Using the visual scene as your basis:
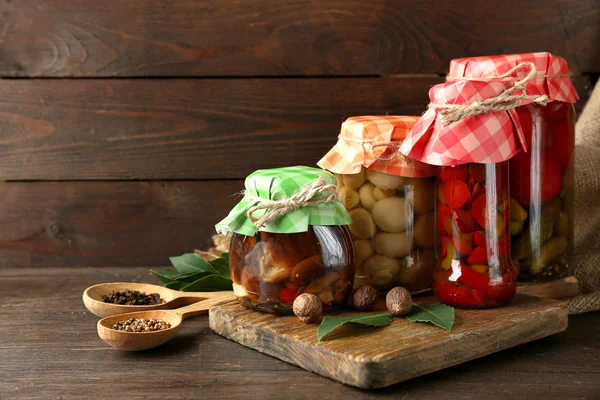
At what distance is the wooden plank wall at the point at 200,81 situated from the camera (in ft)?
4.02

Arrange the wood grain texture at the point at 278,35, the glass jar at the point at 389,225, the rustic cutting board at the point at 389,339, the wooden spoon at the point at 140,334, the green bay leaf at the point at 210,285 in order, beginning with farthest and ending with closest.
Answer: the wood grain texture at the point at 278,35 < the green bay leaf at the point at 210,285 < the glass jar at the point at 389,225 < the wooden spoon at the point at 140,334 < the rustic cutting board at the point at 389,339

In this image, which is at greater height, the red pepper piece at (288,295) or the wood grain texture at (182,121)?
the wood grain texture at (182,121)

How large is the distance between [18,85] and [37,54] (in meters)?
0.07

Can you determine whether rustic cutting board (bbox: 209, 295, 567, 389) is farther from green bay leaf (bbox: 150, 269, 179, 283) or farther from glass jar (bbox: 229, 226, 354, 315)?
green bay leaf (bbox: 150, 269, 179, 283)

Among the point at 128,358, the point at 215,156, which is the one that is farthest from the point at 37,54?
the point at 128,358

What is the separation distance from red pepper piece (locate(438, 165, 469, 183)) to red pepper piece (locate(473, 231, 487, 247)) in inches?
2.6

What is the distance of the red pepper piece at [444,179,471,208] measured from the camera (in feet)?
2.63

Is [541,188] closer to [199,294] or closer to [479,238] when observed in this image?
[479,238]

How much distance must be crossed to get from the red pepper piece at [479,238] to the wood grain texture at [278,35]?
507mm

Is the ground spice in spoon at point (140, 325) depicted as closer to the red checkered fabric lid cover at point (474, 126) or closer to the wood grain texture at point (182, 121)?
the red checkered fabric lid cover at point (474, 126)

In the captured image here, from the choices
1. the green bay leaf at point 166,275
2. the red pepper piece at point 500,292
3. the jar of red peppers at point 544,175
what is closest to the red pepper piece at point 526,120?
the jar of red peppers at point 544,175

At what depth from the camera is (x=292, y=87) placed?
125cm

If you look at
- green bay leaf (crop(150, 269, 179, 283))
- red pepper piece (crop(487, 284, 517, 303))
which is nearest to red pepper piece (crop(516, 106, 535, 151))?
red pepper piece (crop(487, 284, 517, 303))

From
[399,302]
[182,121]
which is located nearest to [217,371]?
[399,302]
